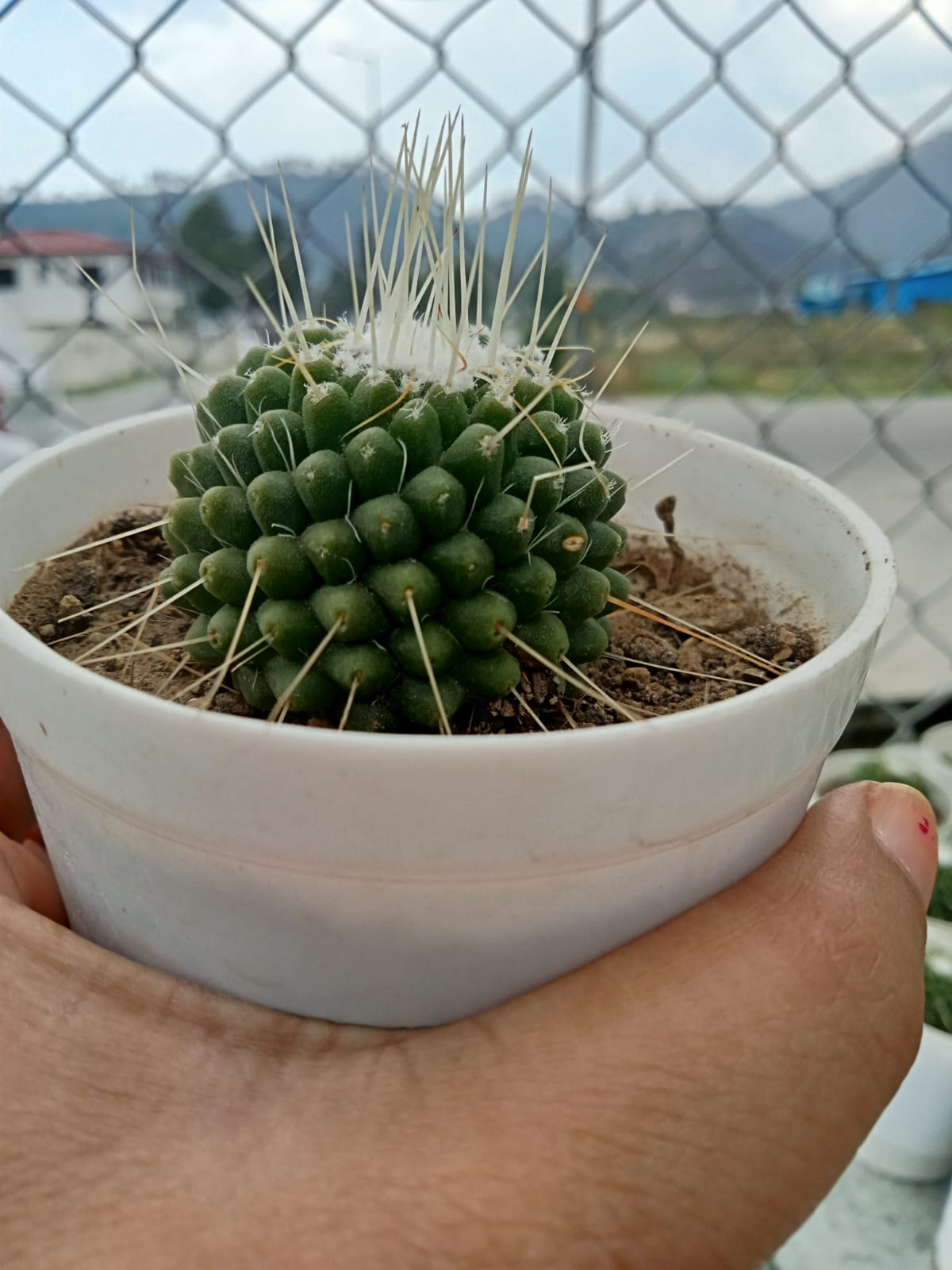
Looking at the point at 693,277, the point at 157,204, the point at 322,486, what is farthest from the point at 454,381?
the point at 693,277

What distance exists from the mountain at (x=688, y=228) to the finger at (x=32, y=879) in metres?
0.69

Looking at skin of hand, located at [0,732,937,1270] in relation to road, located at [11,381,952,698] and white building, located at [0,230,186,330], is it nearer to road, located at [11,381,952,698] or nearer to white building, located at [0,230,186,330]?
white building, located at [0,230,186,330]

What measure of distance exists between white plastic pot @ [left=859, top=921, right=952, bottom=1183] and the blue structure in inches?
39.8

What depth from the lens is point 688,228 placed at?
157 cm

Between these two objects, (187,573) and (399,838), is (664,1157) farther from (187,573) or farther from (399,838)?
(187,573)

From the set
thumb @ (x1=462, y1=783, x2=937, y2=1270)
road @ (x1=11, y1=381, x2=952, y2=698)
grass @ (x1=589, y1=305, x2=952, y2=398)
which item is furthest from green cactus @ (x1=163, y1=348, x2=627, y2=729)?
road @ (x1=11, y1=381, x2=952, y2=698)

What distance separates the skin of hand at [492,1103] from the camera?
348 mm

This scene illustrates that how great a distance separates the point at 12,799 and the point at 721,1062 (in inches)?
19.4

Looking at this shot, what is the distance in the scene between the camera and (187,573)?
454mm

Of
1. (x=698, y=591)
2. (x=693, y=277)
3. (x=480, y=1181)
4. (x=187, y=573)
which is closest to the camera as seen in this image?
(x=480, y=1181)

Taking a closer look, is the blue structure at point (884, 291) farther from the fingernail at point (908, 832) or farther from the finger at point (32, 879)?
the finger at point (32, 879)

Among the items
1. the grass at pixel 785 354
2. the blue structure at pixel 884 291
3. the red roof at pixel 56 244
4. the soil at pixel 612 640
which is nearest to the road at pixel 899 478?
the grass at pixel 785 354

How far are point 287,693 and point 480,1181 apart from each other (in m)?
0.18

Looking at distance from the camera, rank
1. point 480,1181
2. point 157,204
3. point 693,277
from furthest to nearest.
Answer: point 693,277
point 157,204
point 480,1181
